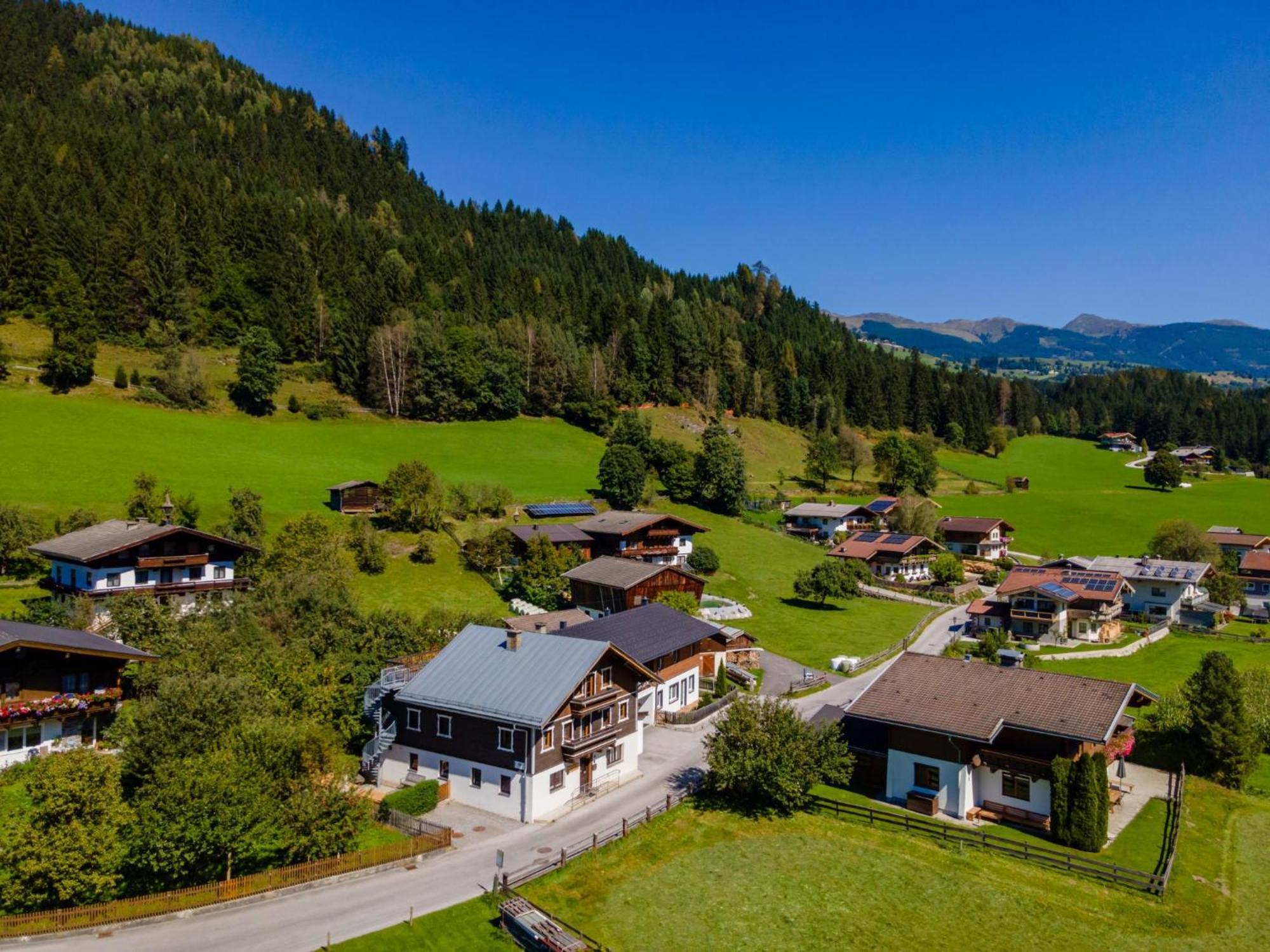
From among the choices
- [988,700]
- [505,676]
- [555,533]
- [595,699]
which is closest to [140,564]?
[505,676]

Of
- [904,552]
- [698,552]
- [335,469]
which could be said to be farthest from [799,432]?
[335,469]

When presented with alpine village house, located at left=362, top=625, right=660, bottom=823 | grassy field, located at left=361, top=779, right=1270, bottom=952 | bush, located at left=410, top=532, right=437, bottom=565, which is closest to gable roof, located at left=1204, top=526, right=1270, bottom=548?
grassy field, located at left=361, top=779, right=1270, bottom=952

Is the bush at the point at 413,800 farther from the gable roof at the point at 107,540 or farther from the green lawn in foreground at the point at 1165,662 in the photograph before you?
the green lawn in foreground at the point at 1165,662

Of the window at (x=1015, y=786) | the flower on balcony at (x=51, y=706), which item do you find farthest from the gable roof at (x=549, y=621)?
the window at (x=1015, y=786)

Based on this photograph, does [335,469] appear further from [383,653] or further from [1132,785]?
[1132,785]

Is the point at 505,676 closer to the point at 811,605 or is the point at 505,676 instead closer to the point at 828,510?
the point at 811,605

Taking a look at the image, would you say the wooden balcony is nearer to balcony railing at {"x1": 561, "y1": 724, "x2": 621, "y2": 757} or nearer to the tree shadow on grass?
balcony railing at {"x1": 561, "y1": 724, "x2": 621, "y2": 757}
